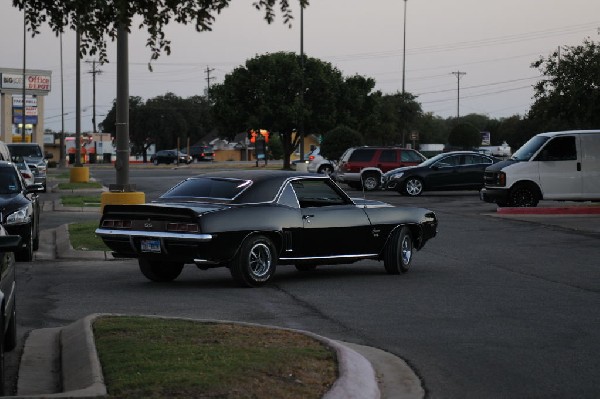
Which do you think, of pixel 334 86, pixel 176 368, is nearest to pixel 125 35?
pixel 176 368

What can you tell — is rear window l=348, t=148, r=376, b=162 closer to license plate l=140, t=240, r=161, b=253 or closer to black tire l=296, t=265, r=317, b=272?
black tire l=296, t=265, r=317, b=272

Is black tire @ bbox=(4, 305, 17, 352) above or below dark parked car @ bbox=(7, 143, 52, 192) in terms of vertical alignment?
below

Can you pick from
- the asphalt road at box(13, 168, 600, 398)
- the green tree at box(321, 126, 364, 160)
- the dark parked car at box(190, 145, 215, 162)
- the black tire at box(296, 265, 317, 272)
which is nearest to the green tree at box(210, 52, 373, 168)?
the green tree at box(321, 126, 364, 160)

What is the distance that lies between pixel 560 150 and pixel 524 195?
1.52 metres

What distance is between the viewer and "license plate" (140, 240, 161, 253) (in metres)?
13.6

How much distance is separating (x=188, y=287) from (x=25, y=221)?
4657 mm

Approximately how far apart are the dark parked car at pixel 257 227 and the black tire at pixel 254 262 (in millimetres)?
12

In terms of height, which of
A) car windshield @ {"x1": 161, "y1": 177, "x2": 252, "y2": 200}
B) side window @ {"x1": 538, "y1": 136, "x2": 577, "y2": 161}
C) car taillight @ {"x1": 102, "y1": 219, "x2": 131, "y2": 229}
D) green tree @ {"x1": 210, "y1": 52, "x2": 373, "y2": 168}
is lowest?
car taillight @ {"x1": 102, "y1": 219, "x2": 131, "y2": 229}

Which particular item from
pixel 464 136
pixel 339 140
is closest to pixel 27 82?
pixel 464 136

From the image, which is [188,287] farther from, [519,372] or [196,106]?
[196,106]

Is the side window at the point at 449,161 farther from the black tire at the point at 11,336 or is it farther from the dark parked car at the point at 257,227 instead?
the black tire at the point at 11,336

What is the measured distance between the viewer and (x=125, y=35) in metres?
20.6

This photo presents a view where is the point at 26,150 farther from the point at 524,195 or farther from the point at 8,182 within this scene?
the point at 8,182

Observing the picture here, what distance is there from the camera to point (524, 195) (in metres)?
30.2
